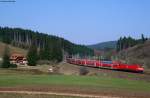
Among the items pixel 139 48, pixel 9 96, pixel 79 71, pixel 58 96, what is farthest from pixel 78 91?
pixel 139 48

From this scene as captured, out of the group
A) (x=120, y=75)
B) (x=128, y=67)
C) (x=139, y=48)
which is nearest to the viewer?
(x=120, y=75)

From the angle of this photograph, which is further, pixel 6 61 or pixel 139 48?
pixel 139 48

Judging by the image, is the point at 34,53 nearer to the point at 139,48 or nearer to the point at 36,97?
the point at 139,48

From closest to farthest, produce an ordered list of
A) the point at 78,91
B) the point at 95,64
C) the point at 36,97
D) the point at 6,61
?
the point at 36,97 < the point at 78,91 < the point at 95,64 < the point at 6,61

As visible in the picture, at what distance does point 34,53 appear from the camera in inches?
7013

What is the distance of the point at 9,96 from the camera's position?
1495 inches

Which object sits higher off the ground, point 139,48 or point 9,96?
point 139,48

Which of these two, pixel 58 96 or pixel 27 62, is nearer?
pixel 58 96

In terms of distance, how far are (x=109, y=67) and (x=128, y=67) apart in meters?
13.4

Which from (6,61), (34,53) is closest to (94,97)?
(6,61)

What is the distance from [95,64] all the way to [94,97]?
86931 millimetres

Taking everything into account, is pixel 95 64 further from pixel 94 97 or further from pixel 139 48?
pixel 94 97

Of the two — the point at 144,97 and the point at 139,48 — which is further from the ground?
the point at 139,48

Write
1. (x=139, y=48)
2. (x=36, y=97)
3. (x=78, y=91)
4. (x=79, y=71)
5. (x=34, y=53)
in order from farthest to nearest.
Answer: (x=139, y=48) → (x=34, y=53) → (x=79, y=71) → (x=78, y=91) → (x=36, y=97)
